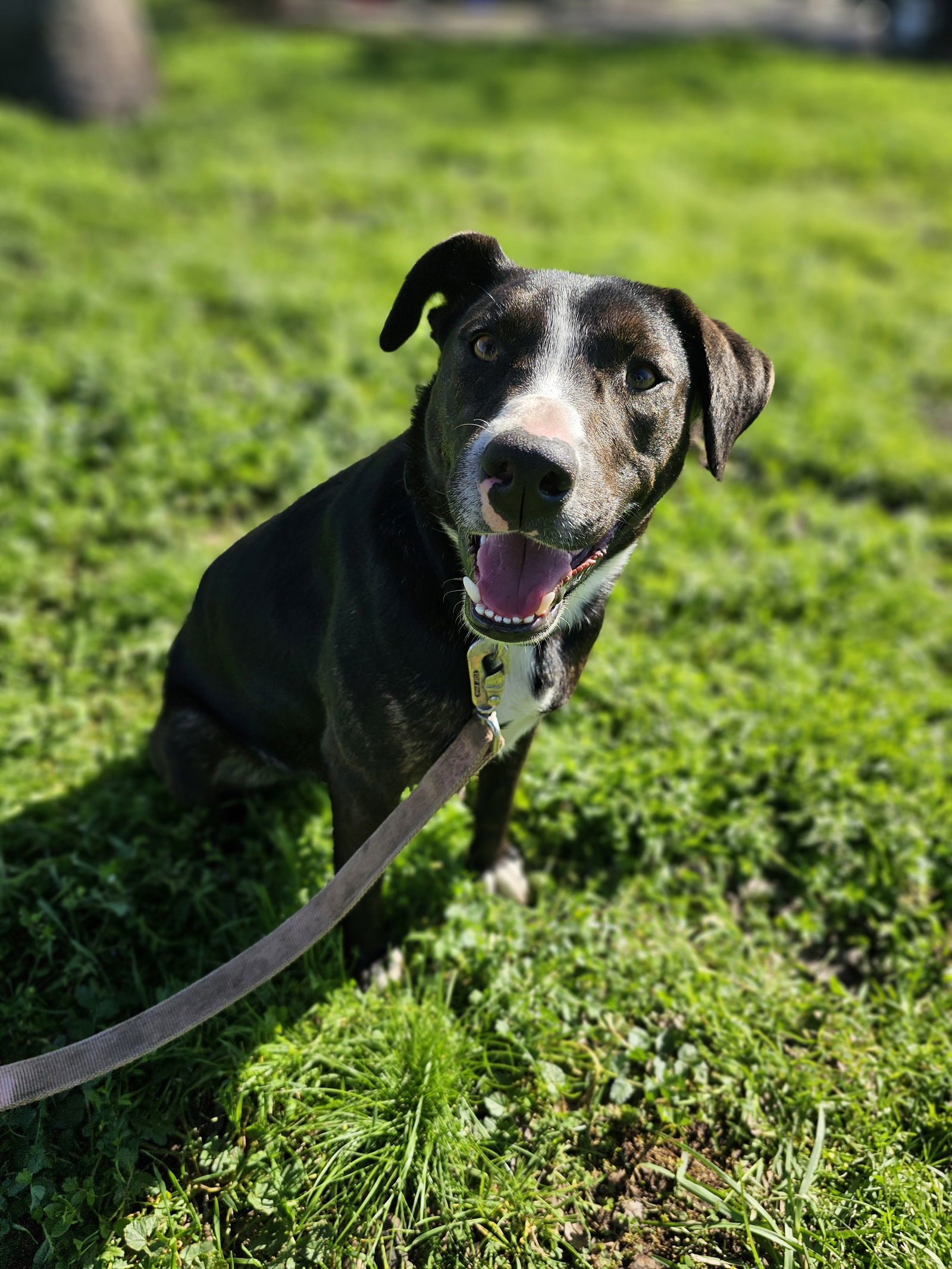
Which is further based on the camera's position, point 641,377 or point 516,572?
point 641,377

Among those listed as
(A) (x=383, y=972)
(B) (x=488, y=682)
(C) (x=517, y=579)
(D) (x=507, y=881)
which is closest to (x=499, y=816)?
(D) (x=507, y=881)

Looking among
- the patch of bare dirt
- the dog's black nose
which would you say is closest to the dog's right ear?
the dog's black nose

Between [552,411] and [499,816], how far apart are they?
56.3 inches

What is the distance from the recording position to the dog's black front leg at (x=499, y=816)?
2.78 metres

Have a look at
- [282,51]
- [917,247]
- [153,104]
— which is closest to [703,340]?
[917,247]

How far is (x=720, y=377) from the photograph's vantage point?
7.67 ft

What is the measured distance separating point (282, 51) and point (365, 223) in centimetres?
607

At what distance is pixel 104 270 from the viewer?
20.5ft

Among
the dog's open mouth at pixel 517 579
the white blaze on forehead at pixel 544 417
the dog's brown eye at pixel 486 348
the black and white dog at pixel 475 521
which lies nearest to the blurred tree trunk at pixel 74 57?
the black and white dog at pixel 475 521

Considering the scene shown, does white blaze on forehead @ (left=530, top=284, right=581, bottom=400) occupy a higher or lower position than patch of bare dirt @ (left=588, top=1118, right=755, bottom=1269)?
higher

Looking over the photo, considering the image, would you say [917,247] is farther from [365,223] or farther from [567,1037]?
[567,1037]

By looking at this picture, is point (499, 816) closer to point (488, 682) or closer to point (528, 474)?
point (488, 682)

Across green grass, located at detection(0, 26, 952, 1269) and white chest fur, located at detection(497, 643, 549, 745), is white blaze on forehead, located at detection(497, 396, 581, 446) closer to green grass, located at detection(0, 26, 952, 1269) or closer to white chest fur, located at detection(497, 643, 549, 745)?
white chest fur, located at detection(497, 643, 549, 745)

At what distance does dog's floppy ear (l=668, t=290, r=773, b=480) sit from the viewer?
233 cm
